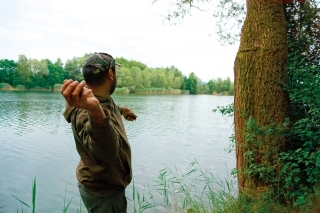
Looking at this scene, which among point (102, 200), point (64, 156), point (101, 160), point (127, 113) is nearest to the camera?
point (101, 160)

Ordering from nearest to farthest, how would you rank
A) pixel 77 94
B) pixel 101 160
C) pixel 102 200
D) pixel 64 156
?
pixel 77 94 → pixel 101 160 → pixel 102 200 → pixel 64 156

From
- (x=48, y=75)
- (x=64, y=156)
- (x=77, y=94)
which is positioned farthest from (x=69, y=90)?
(x=48, y=75)

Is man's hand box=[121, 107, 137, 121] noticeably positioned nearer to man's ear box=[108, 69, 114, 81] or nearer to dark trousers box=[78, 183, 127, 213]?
man's ear box=[108, 69, 114, 81]

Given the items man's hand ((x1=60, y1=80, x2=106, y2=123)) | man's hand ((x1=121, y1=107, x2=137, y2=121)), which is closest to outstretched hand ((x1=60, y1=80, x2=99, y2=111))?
man's hand ((x1=60, y1=80, x2=106, y2=123))

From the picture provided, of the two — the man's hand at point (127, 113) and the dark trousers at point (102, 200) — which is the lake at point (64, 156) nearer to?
the man's hand at point (127, 113)

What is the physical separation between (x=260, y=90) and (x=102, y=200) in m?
2.58

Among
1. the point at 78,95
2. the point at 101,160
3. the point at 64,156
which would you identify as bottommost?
the point at 64,156

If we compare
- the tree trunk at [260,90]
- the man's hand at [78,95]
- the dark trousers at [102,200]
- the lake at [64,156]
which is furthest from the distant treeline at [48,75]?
the man's hand at [78,95]

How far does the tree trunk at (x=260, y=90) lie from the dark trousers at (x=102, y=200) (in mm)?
2169

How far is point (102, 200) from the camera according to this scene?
194 centimetres

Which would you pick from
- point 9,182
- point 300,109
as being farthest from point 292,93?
point 9,182

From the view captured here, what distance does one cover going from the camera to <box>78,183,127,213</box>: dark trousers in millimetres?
1934

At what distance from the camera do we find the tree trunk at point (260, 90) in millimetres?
3676

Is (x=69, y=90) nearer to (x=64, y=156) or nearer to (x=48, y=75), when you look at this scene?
(x=64, y=156)
